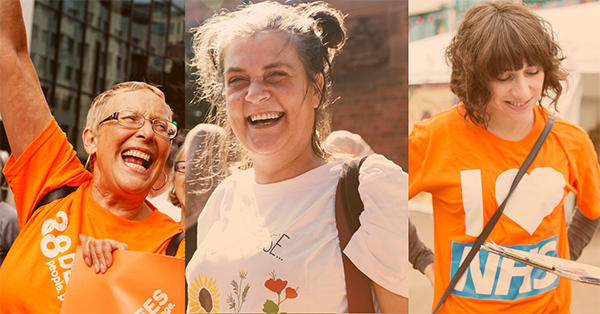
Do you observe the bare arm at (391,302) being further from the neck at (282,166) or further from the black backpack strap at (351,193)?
the neck at (282,166)

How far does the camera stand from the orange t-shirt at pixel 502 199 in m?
1.80

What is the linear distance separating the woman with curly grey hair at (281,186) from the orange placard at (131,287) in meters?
0.22

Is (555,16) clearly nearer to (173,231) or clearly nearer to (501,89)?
(501,89)

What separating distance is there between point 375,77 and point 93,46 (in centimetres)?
215

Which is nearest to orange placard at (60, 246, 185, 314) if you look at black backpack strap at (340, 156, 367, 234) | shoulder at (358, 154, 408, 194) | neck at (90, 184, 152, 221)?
neck at (90, 184, 152, 221)

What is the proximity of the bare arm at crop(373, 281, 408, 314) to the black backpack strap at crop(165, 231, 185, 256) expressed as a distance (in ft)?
3.56

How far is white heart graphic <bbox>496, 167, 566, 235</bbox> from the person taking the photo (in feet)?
5.89

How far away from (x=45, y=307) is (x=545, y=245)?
7.71ft

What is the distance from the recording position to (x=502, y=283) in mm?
1802

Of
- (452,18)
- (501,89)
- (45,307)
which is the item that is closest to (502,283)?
(501,89)

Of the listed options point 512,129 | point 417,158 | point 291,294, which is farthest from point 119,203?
point 512,129

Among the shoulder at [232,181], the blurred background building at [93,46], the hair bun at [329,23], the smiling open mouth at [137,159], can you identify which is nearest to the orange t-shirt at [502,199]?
the hair bun at [329,23]

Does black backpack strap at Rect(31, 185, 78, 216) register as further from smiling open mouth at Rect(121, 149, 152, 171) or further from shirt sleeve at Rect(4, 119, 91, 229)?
smiling open mouth at Rect(121, 149, 152, 171)

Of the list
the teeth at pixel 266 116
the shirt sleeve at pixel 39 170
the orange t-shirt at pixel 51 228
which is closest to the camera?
the teeth at pixel 266 116
